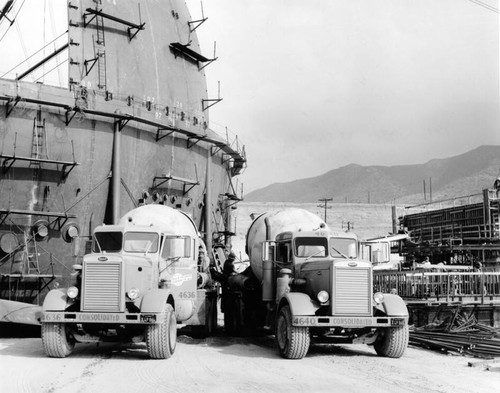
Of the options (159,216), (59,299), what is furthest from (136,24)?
(59,299)

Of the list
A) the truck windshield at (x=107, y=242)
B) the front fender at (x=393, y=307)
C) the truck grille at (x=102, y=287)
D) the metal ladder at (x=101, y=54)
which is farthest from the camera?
the metal ladder at (x=101, y=54)

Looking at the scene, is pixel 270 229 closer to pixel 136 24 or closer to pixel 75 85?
pixel 75 85

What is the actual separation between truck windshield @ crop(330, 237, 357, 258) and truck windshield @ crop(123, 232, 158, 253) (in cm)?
409

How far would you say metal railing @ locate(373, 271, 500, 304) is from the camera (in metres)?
20.2

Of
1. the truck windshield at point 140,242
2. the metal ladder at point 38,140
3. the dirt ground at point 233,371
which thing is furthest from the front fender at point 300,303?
the metal ladder at point 38,140

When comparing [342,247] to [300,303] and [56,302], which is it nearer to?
[300,303]

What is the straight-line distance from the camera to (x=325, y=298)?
1272 centimetres

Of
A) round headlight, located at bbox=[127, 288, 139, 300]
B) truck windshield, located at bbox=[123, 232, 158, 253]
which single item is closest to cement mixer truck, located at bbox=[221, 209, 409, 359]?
truck windshield, located at bbox=[123, 232, 158, 253]

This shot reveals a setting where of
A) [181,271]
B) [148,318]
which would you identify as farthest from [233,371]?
[181,271]

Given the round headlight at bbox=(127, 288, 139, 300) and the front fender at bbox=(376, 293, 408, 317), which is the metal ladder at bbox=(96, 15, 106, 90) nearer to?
the round headlight at bbox=(127, 288, 139, 300)

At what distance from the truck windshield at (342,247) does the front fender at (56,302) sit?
6.00m

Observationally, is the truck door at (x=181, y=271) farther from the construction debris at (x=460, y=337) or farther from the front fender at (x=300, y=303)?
the construction debris at (x=460, y=337)

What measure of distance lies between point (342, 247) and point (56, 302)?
6.42 metres

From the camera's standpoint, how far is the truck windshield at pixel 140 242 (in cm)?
1407
